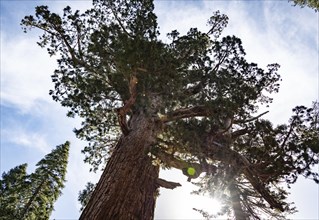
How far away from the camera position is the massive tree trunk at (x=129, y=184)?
455 cm

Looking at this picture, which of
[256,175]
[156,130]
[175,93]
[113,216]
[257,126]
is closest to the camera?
[113,216]

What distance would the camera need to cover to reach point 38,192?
15938 mm

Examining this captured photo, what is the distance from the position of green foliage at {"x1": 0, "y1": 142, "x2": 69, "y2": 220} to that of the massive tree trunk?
12246 mm

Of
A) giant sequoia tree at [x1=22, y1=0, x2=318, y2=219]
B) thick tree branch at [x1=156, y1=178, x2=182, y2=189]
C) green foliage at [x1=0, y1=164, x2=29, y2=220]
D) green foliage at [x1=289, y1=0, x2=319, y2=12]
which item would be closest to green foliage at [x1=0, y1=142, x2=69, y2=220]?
green foliage at [x1=0, y1=164, x2=29, y2=220]

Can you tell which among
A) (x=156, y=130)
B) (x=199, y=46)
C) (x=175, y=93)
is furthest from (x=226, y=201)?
(x=199, y=46)

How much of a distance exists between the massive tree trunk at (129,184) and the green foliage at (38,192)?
1225 centimetres

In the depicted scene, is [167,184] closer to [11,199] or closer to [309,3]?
[309,3]

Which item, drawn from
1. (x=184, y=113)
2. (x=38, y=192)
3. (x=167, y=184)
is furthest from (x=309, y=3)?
(x=38, y=192)

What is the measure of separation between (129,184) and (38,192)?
13396 mm

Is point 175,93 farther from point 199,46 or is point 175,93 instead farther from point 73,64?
point 73,64

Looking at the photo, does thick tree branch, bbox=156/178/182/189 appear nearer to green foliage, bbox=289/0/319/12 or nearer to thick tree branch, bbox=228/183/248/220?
thick tree branch, bbox=228/183/248/220

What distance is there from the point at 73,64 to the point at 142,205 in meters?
4.42

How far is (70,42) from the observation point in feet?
22.9

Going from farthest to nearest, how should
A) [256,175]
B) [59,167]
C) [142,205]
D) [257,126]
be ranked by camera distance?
[59,167] → [257,126] → [256,175] → [142,205]
